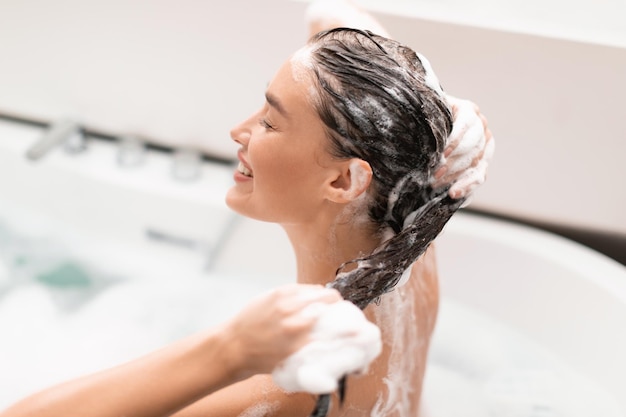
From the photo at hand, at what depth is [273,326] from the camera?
646mm

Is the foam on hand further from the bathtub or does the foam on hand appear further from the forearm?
the bathtub

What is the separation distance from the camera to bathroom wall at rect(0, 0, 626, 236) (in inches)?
57.6

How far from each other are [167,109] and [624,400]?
1275 mm

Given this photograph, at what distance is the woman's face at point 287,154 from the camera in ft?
2.74

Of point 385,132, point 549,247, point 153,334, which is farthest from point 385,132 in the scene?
point 153,334

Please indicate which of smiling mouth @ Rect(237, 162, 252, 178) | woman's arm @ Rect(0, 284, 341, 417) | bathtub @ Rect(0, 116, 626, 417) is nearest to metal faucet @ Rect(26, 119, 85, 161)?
bathtub @ Rect(0, 116, 626, 417)

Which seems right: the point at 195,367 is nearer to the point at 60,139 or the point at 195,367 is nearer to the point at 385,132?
the point at 385,132

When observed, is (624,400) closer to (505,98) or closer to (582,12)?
(505,98)

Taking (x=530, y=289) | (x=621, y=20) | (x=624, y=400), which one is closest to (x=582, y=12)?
(x=621, y=20)

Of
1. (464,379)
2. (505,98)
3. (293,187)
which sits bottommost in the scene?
(464,379)

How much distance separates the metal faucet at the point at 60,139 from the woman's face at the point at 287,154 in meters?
1.04

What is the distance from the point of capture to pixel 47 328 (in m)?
1.62

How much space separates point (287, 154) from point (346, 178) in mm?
81

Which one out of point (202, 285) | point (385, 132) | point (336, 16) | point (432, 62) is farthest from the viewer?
point (202, 285)
